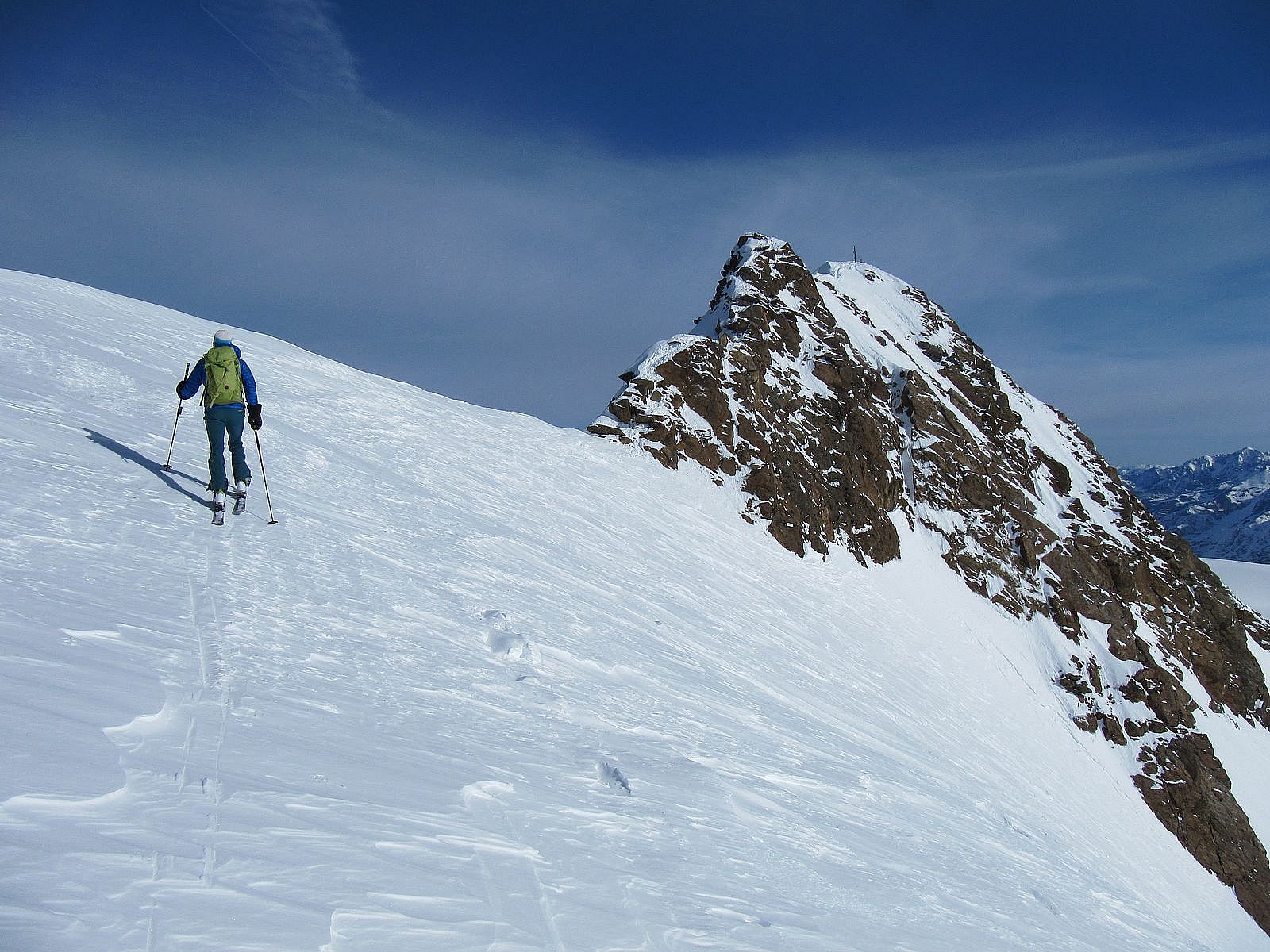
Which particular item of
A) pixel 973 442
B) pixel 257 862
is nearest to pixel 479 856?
pixel 257 862

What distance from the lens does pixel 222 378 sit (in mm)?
8859

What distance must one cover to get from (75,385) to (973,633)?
33648 millimetres

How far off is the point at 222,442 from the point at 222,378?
0.85 metres

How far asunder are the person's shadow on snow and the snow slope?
0.08 meters

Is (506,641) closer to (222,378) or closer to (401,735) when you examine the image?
(401,735)

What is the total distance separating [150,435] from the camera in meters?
10.4

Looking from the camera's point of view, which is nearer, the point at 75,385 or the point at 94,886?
the point at 94,886

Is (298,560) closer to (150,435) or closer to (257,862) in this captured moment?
(150,435)

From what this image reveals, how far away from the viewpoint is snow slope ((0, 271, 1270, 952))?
10.7ft

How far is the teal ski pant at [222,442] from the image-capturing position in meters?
8.39

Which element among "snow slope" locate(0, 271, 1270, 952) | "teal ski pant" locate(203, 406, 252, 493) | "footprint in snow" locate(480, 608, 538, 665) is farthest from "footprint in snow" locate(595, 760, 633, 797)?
"teal ski pant" locate(203, 406, 252, 493)

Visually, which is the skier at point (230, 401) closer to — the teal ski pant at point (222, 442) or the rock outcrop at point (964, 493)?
the teal ski pant at point (222, 442)

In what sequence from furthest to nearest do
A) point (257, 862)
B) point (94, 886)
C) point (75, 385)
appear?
point (75, 385) → point (257, 862) → point (94, 886)

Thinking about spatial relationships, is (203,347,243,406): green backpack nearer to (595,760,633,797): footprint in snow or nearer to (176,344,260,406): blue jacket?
(176,344,260,406): blue jacket
